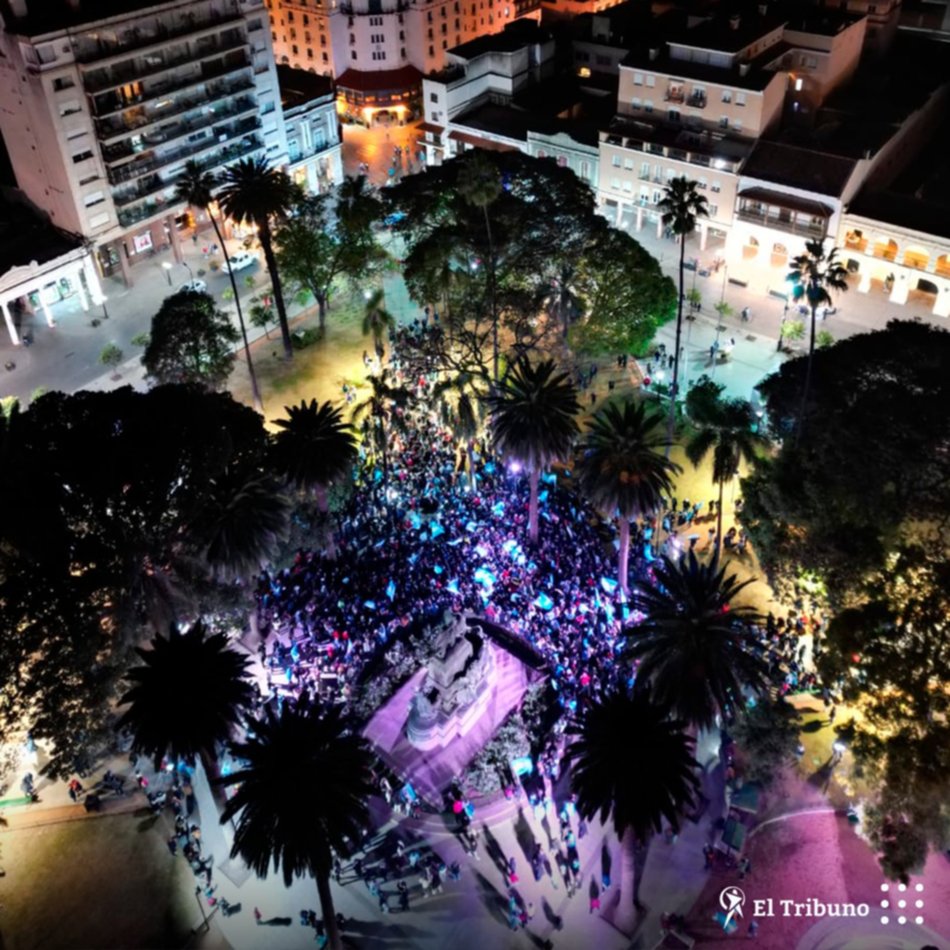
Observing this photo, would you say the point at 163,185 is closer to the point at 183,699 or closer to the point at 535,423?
the point at 535,423

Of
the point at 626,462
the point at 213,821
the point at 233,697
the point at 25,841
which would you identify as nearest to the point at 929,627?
the point at 626,462

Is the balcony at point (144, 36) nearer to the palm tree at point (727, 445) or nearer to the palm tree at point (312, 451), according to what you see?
the palm tree at point (312, 451)

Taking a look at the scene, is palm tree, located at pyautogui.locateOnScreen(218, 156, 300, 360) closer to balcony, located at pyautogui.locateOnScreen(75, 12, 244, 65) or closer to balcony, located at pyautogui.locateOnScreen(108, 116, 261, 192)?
balcony, located at pyautogui.locateOnScreen(108, 116, 261, 192)

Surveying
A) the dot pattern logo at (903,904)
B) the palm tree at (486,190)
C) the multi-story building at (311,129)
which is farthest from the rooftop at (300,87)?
the dot pattern logo at (903,904)

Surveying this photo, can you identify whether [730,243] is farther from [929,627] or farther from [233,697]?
[233,697]

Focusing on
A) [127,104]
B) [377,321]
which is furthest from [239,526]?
[127,104]

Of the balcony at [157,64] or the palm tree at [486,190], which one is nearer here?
the palm tree at [486,190]

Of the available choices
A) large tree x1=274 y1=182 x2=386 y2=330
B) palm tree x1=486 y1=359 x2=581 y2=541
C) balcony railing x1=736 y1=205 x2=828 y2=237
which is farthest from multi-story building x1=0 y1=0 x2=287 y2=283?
palm tree x1=486 y1=359 x2=581 y2=541
